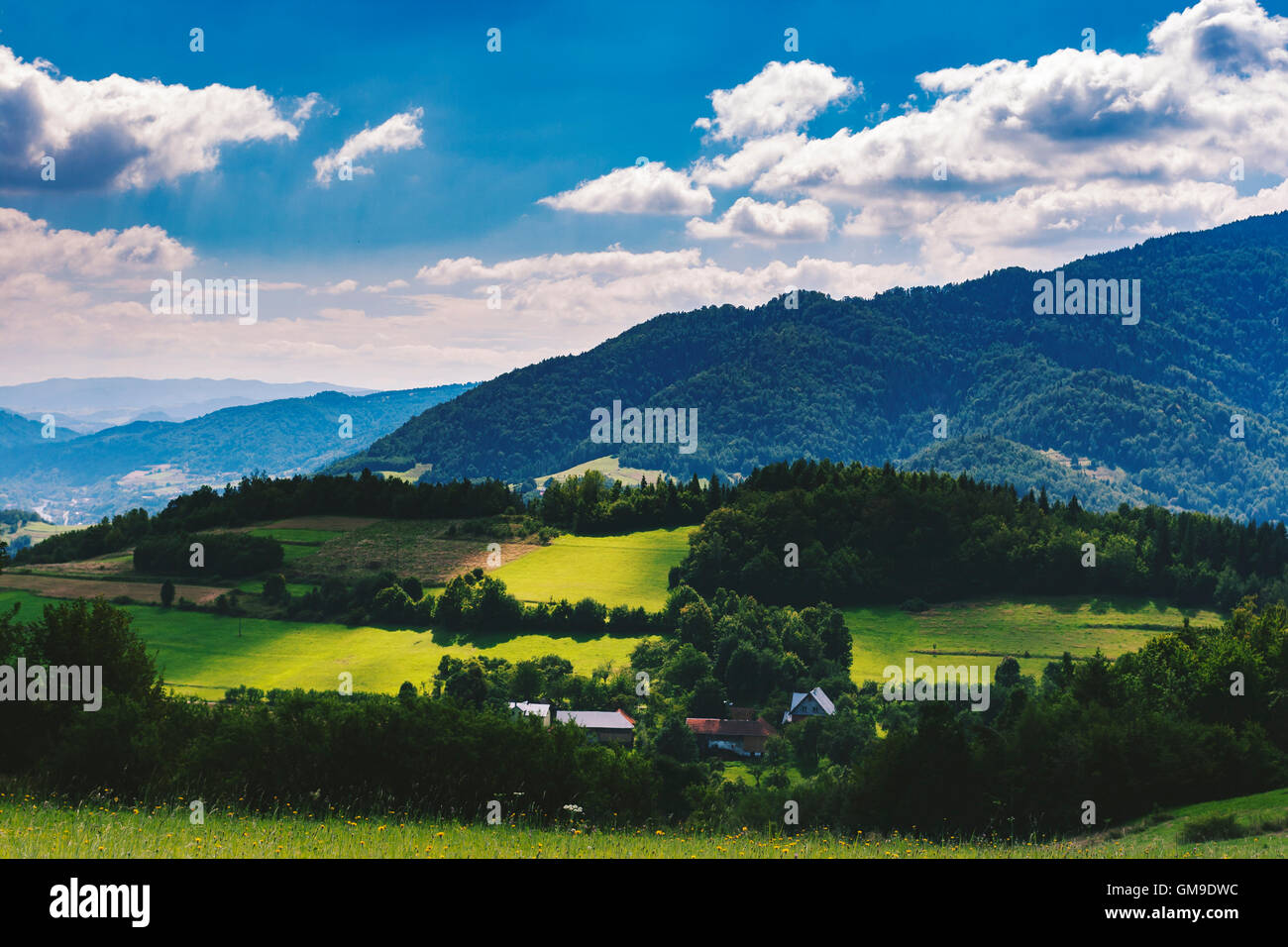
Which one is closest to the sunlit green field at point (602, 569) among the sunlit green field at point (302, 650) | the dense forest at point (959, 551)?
the dense forest at point (959, 551)

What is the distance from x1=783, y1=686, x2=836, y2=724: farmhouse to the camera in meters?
87.9

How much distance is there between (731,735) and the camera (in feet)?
283

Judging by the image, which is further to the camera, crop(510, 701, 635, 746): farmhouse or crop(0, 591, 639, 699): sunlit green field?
crop(0, 591, 639, 699): sunlit green field

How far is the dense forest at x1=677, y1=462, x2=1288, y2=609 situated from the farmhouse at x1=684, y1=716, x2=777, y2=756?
114 feet

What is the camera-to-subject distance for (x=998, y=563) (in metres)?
128

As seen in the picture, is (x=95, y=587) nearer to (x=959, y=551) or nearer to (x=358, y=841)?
(x=959, y=551)

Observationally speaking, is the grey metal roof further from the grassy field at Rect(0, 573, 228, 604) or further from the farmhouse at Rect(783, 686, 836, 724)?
the grassy field at Rect(0, 573, 228, 604)

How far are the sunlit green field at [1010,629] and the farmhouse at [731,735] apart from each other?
14.8 metres

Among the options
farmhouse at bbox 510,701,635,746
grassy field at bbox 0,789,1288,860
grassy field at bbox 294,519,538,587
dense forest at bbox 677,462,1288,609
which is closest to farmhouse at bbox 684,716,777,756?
farmhouse at bbox 510,701,635,746

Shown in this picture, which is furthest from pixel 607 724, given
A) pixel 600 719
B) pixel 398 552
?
pixel 398 552

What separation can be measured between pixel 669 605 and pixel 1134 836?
278ft
